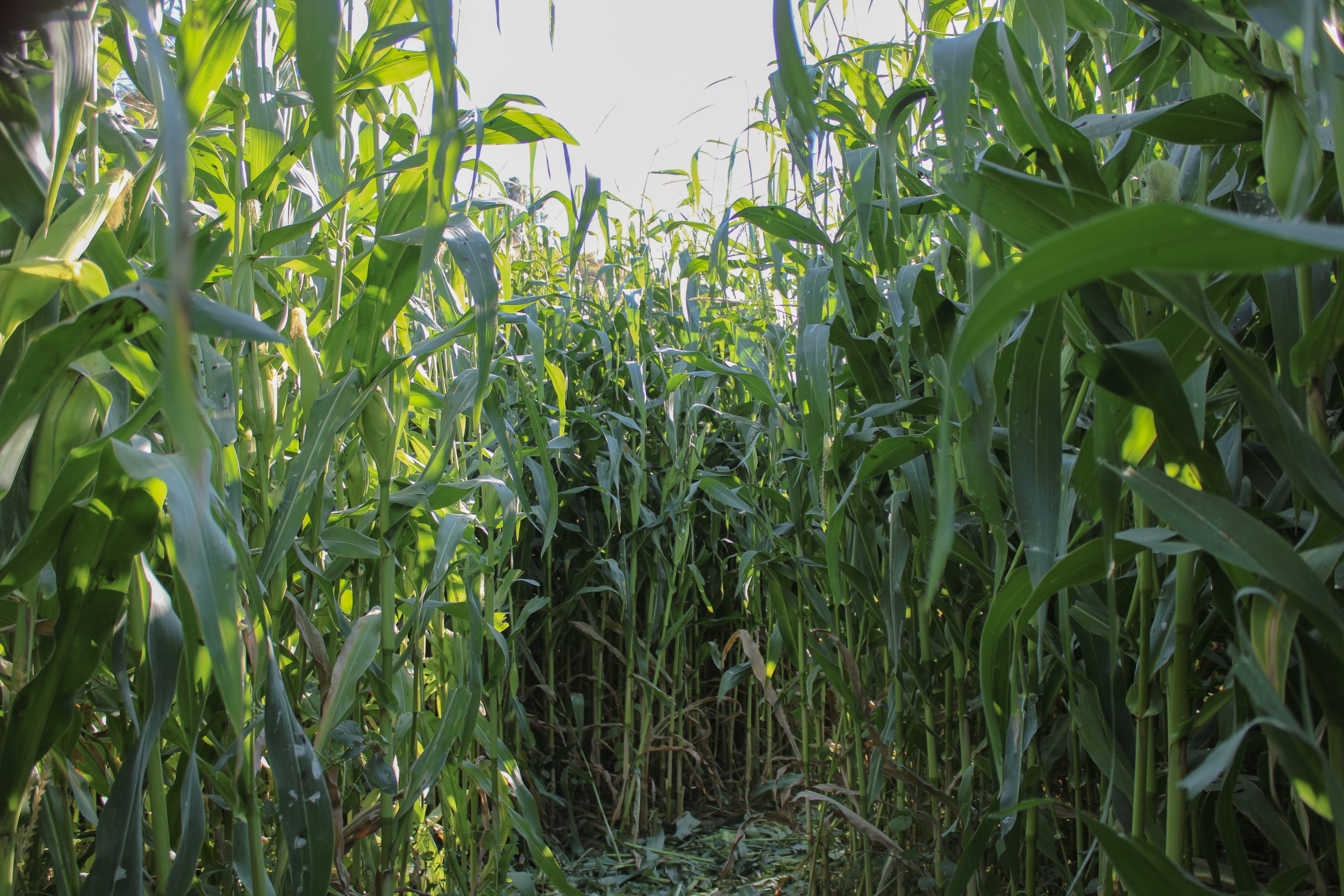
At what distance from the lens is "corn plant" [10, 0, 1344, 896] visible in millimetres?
410

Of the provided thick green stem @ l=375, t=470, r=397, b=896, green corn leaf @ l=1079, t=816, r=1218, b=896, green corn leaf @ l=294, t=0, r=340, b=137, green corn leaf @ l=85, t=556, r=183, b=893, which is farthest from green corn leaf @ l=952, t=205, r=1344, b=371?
thick green stem @ l=375, t=470, r=397, b=896

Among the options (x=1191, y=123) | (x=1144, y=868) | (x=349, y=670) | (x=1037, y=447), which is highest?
(x=1191, y=123)

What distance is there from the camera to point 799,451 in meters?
1.35

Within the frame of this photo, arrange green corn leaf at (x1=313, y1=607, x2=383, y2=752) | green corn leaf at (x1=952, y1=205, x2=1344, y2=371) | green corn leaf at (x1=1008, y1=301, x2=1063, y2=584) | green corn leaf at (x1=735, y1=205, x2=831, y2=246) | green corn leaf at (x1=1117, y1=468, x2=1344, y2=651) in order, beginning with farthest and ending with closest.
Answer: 1. green corn leaf at (x1=735, y1=205, x2=831, y2=246)
2. green corn leaf at (x1=313, y1=607, x2=383, y2=752)
3. green corn leaf at (x1=1008, y1=301, x2=1063, y2=584)
4. green corn leaf at (x1=1117, y1=468, x2=1344, y2=651)
5. green corn leaf at (x1=952, y1=205, x2=1344, y2=371)

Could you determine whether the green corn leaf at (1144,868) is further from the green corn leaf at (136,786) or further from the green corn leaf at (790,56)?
the green corn leaf at (136,786)

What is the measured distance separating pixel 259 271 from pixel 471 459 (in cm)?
51

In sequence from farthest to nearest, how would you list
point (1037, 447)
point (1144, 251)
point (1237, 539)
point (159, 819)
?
point (159, 819) < point (1037, 447) < point (1237, 539) < point (1144, 251)

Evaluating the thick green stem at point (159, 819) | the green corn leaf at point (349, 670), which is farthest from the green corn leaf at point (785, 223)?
the thick green stem at point (159, 819)

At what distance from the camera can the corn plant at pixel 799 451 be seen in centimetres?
41

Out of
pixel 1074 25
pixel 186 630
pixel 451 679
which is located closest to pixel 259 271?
pixel 186 630

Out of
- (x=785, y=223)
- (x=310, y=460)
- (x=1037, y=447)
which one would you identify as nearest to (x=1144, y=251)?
(x=1037, y=447)

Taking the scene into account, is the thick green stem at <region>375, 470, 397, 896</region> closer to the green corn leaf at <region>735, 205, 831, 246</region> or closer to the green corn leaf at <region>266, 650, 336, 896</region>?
the green corn leaf at <region>266, 650, 336, 896</region>

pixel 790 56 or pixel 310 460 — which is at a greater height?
pixel 790 56

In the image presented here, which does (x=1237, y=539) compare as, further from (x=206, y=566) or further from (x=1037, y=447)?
(x=206, y=566)
